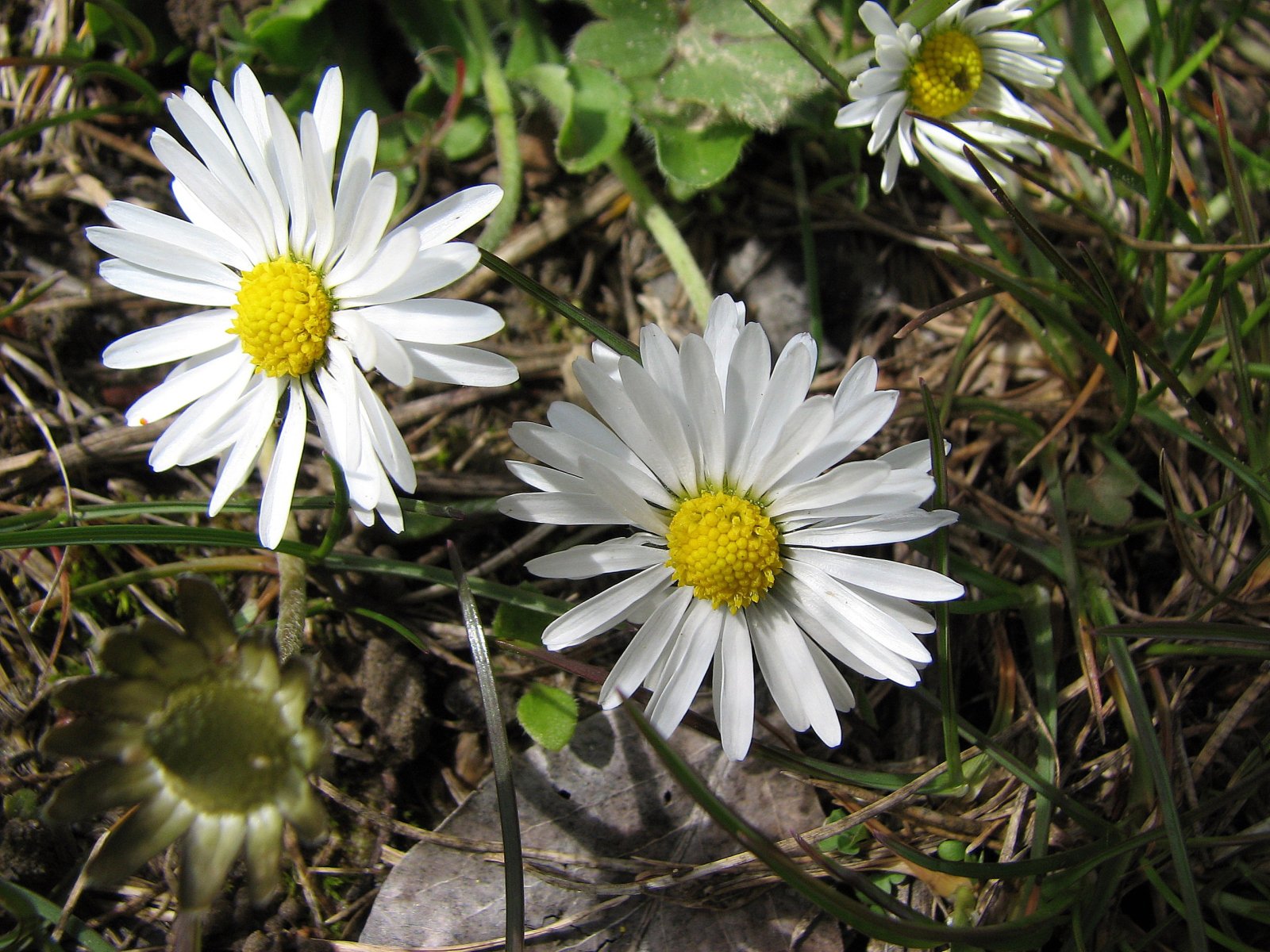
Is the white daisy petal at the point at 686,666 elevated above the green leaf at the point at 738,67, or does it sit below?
below

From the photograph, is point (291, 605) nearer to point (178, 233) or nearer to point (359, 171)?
point (178, 233)

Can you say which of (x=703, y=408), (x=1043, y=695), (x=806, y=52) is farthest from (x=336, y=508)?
(x=1043, y=695)

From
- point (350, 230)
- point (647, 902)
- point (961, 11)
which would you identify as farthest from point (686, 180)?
point (647, 902)

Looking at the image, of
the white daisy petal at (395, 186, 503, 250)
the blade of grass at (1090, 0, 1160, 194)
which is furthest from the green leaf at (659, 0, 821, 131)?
the white daisy petal at (395, 186, 503, 250)

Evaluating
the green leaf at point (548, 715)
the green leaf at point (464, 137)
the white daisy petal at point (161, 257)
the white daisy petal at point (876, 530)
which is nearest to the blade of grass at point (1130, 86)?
the white daisy petal at point (876, 530)

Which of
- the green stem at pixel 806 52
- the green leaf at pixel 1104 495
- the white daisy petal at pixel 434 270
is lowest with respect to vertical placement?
the green leaf at pixel 1104 495

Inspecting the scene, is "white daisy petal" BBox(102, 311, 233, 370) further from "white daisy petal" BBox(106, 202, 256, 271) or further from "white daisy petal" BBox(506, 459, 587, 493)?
"white daisy petal" BBox(506, 459, 587, 493)

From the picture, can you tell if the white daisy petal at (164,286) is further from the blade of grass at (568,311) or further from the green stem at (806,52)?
the green stem at (806,52)
